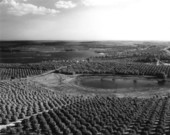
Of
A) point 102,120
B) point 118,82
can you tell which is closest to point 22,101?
point 102,120

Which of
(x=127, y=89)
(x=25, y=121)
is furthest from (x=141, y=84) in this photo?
(x=25, y=121)

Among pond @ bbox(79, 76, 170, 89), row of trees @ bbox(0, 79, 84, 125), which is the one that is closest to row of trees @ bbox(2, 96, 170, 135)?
row of trees @ bbox(0, 79, 84, 125)

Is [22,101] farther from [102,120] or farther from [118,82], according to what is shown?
[118,82]

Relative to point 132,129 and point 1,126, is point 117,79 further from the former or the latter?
point 1,126

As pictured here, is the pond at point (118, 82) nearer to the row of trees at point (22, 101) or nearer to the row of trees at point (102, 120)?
the row of trees at point (22, 101)

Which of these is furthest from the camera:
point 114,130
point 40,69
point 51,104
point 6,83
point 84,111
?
point 40,69

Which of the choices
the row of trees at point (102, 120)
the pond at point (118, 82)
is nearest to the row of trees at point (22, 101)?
the row of trees at point (102, 120)

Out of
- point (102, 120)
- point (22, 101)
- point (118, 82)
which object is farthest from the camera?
point (118, 82)

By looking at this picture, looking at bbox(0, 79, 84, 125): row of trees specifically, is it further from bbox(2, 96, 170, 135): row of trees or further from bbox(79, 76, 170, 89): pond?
bbox(79, 76, 170, 89): pond
